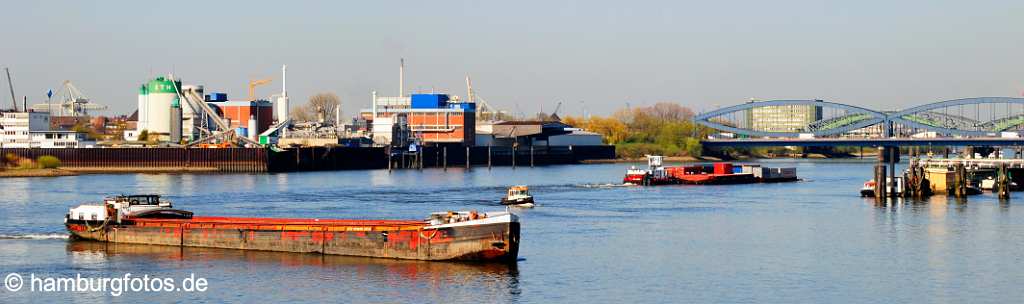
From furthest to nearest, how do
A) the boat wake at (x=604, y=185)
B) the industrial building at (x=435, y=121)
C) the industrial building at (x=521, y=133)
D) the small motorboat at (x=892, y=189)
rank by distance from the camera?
the industrial building at (x=521, y=133) → the industrial building at (x=435, y=121) → the boat wake at (x=604, y=185) → the small motorboat at (x=892, y=189)

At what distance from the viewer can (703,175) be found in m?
110

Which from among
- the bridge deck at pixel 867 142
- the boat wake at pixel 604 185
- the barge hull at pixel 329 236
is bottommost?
the barge hull at pixel 329 236

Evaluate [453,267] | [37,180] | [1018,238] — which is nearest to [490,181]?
[37,180]

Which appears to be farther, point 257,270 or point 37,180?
point 37,180

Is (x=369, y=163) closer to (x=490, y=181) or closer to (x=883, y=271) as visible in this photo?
(x=490, y=181)

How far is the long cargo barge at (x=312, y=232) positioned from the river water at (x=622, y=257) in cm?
57

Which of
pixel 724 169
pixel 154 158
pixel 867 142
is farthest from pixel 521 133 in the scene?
pixel 724 169

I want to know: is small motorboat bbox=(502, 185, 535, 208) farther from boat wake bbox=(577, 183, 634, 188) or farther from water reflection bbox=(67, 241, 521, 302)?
water reflection bbox=(67, 241, 521, 302)

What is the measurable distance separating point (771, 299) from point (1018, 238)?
68.3ft

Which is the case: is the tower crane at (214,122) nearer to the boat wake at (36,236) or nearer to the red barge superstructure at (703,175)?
the red barge superstructure at (703,175)

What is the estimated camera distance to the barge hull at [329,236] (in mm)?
45062

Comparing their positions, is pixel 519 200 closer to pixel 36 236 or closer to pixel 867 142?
pixel 36 236

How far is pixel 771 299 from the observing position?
39750 millimetres

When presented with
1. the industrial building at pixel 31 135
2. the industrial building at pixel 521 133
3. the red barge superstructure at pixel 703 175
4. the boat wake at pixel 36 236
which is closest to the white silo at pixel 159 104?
the industrial building at pixel 31 135
